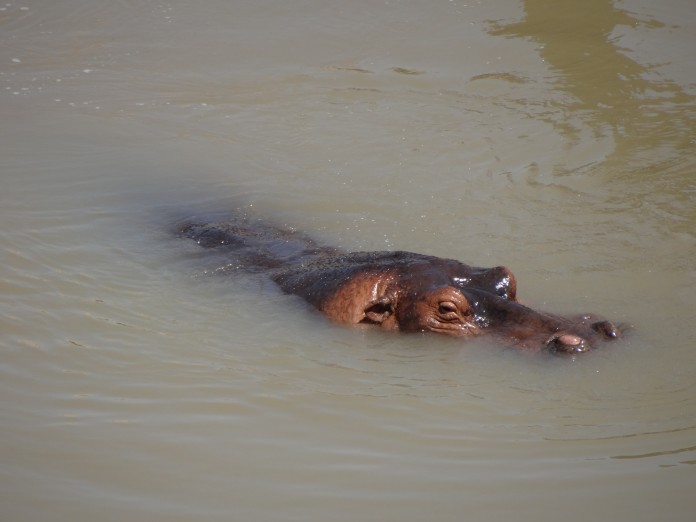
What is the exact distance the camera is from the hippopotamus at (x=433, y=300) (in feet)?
18.1

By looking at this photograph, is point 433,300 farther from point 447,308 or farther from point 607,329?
point 607,329

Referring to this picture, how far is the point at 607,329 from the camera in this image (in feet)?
18.2

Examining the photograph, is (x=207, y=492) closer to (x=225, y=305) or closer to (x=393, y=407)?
(x=393, y=407)

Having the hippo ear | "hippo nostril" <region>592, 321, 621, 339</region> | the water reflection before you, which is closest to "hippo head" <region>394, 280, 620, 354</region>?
"hippo nostril" <region>592, 321, 621, 339</region>

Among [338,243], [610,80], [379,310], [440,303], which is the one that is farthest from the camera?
[610,80]

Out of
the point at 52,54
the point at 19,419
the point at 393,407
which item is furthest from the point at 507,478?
the point at 52,54

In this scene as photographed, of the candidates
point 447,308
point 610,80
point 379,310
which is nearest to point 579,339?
point 447,308

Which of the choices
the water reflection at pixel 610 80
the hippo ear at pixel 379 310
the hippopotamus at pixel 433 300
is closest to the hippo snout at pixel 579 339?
the hippopotamus at pixel 433 300

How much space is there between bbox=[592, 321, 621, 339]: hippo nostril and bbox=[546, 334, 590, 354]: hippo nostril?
214 millimetres

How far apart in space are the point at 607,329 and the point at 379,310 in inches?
59.1

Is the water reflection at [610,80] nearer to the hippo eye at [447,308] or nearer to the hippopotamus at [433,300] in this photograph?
the hippopotamus at [433,300]

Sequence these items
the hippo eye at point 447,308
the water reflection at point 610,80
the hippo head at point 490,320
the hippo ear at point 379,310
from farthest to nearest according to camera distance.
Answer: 1. the water reflection at point 610,80
2. the hippo ear at point 379,310
3. the hippo eye at point 447,308
4. the hippo head at point 490,320

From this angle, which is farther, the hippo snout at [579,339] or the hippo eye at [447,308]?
the hippo eye at [447,308]

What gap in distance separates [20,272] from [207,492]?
10.8 ft
